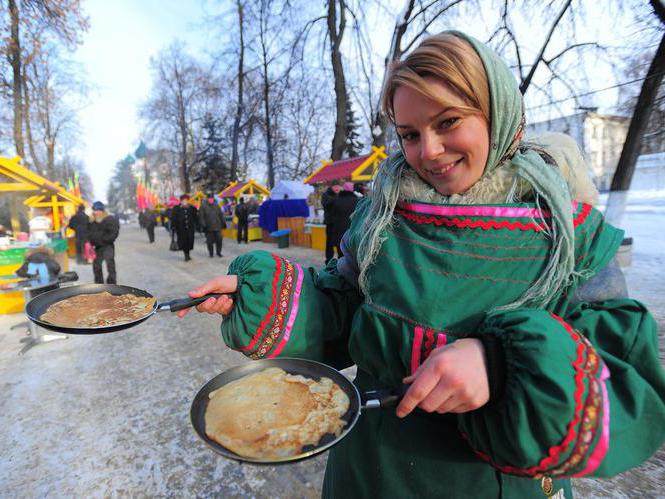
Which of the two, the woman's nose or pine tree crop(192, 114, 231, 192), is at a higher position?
pine tree crop(192, 114, 231, 192)

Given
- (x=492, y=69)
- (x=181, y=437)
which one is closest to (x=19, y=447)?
(x=181, y=437)

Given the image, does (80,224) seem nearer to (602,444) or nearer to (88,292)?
(88,292)

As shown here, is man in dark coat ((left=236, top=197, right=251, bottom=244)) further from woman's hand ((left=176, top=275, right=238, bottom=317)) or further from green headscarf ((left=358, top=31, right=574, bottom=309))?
green headscarf ((left=358, top=31, right=574, bottom=309))

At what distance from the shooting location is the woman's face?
87 cm

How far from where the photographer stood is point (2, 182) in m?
8.17

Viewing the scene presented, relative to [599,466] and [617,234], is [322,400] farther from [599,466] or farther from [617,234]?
[617,234]

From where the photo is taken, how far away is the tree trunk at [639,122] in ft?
18.7

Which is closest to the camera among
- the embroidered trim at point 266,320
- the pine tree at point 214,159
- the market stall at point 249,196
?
the embroidered trim at point 266,320

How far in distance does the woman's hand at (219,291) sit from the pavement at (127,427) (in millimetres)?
1525

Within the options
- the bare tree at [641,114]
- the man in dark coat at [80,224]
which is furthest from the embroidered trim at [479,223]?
the man in dark coat at [80,224]

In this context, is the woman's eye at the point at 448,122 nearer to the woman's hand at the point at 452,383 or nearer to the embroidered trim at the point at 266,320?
the woman's hand at the point at 452,383

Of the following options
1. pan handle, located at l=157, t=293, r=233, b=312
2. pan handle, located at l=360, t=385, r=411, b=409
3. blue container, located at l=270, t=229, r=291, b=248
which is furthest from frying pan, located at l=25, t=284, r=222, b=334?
blue container, located at l=270, t=229, r=291, b=248

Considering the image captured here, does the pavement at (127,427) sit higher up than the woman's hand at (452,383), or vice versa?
the woman's hand at (452,383)

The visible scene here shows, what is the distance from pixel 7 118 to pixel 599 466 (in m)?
20.8
